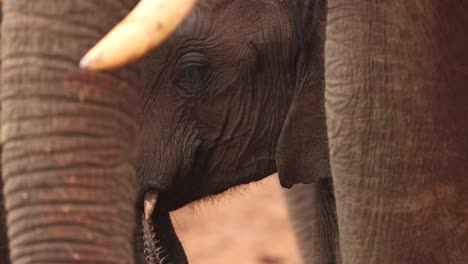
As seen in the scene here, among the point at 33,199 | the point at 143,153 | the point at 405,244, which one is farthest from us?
the point at 143,153

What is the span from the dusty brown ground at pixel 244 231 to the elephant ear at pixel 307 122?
3.79 meters

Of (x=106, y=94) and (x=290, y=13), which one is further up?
(x=290, y=13)

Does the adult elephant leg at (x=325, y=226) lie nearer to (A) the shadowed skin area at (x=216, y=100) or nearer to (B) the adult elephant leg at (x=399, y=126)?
(A) the shadowed skin area at (x=216, y=100)

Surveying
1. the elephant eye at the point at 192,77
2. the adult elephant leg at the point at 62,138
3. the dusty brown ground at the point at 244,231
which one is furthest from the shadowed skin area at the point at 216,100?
the dusty brown ground at the point at 244,231

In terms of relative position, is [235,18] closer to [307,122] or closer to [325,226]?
[307,122]

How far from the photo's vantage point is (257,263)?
7973 millimetres

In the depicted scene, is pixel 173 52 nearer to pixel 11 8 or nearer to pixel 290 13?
pixel 290 13

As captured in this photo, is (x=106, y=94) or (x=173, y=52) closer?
(x=106, y=94)

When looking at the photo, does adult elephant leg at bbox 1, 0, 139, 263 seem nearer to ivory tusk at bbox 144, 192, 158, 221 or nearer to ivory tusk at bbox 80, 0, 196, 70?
ivory tusk at bbox 80, 0, 196, 70

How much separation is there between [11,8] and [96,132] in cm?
23

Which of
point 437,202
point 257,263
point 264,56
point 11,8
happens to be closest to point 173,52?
point 264,56

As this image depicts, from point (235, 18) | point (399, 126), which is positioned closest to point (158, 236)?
point (235, 18)

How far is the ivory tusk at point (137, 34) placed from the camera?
248 cm

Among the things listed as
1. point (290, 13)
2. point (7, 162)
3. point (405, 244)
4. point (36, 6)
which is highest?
point (290, 13)
